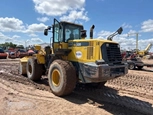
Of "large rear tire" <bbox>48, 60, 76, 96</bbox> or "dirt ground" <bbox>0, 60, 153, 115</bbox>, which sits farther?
"large rear tire" <bbox>48, 60, 76, 96</bbox>

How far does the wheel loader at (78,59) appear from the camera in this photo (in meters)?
5.75

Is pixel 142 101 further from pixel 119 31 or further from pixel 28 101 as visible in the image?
pixel 28 101

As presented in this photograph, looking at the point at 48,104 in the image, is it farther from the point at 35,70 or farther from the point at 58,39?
the point at 35,70

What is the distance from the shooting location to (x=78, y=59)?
646 centimetres

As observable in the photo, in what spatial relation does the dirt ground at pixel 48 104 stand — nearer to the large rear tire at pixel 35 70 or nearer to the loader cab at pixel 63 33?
the large rear tire at pixel 35 70

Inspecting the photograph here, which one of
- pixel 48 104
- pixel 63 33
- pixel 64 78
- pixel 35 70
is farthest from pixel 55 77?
pixel 35 70

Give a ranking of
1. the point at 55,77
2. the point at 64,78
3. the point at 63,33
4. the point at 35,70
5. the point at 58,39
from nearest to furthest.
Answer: the point at 64,78 → the point at 55,77 → the point at 63,33 → the point at 58,39 → the point at 35,70

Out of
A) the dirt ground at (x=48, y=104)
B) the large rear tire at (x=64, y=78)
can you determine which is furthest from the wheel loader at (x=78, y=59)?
the dirt ground at (x=48, y=104)

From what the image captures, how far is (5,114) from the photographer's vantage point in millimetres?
4762

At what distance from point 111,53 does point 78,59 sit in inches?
47.4

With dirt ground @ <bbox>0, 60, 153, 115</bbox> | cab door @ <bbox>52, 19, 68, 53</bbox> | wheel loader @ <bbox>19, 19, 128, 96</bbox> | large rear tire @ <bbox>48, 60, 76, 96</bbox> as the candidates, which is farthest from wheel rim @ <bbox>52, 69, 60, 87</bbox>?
cab door @ <bbox>52, 19, 68, 53</bbox>

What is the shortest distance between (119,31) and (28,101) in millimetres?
3972

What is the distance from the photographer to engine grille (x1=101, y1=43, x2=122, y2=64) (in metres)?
5.81

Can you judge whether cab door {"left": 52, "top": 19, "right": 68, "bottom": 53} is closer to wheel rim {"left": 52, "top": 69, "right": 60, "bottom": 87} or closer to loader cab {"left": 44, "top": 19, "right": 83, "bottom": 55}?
loader cab {"left": 44, "top": 19, "right": 83, "bottom": 55}
